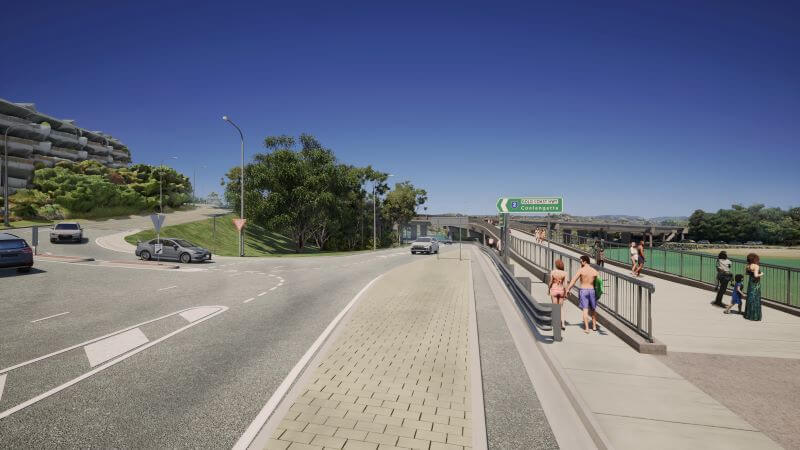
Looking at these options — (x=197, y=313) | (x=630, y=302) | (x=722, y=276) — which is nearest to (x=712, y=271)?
(x=722, y=276)

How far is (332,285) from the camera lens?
15.3 meters

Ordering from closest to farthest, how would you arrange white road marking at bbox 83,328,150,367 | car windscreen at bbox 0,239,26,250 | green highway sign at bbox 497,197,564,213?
1. white road marking at bbox 83,328,150,367
2. green highway sign at bbox 497,197,564,213
3. car windscreen at bbox 0,239,26,250

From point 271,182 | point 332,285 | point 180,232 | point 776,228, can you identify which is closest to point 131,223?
point 180,232

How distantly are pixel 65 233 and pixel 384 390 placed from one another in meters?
33.2

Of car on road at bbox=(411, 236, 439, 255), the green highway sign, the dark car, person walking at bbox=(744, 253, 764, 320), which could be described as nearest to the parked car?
the dark car

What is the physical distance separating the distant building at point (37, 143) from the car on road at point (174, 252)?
113 feet

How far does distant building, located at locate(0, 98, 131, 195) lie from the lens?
5944cm

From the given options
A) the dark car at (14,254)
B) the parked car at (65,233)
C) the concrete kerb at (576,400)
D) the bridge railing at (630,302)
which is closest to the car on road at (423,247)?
the bridge railing at (630,302)

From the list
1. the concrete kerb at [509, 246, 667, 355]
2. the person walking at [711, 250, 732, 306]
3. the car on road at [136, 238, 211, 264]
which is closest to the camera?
the concrete kerb at [509, 246, 667, 355]

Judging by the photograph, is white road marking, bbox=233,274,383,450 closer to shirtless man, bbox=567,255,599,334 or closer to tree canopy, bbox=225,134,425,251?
shirtless man, bbox=567,255,599,334

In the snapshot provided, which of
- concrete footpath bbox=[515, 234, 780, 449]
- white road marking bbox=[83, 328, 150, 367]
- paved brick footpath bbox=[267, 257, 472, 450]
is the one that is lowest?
paved brick footpath bbox=[267, 257, 472, 450]

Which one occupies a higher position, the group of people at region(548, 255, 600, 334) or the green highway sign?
the green highway sign

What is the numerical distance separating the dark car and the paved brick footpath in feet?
49.2

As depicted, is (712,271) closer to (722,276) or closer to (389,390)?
(722,276)
